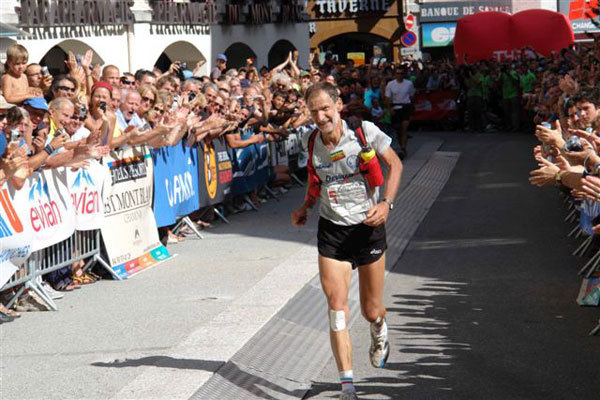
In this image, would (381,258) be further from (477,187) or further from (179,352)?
(477,187)

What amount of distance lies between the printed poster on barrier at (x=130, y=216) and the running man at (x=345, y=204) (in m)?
4.73

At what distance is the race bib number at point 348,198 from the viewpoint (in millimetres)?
7809

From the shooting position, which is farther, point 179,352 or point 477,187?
point 477,187

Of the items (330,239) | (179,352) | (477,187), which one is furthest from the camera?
(477,187)

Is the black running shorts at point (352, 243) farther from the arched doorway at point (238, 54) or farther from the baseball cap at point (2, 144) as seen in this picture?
the arched doorway at point (238, 54)

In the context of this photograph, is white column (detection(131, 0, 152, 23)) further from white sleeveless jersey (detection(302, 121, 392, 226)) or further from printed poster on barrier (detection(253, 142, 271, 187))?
white sleeveless jersey (detection(302, 121, 392, 226))

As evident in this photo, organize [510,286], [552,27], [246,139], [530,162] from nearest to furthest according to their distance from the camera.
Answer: [510,286]
[246,139]
[530,162]
[552,27]

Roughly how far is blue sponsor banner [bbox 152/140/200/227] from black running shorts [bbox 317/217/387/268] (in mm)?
6200

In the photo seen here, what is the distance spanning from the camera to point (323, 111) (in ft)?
25.2

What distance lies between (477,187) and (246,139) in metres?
4.94

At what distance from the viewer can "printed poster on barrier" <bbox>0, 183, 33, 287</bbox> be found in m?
9.76

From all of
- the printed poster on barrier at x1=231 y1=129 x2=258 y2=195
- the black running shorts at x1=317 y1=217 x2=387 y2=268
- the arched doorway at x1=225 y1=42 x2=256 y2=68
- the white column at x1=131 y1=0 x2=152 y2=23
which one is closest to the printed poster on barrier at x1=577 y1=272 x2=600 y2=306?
the black running shorts at x1=317 y1=217 x2=387 y2=268

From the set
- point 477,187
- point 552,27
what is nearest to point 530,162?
point 477,187

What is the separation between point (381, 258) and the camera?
26.0ft
